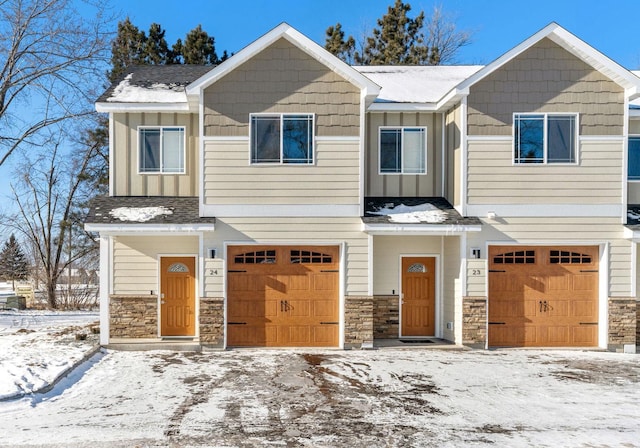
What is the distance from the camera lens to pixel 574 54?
12258 millimetres

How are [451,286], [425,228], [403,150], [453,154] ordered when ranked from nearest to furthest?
[425,228], [453,154], [451,286], [403,150]

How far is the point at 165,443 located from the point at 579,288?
10203 millimetres

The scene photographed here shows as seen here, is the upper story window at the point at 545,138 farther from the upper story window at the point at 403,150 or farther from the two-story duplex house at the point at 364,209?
the upper story window at the point at 403,150

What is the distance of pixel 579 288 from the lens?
12523 millimetres

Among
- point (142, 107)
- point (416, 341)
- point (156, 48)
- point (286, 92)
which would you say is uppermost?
point (156, 48)

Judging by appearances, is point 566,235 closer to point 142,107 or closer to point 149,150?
point 149,150

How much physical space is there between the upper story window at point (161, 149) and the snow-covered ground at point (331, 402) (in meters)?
4.51

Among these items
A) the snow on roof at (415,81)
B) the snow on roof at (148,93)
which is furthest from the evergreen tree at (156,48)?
the snow on roof at (415,81)

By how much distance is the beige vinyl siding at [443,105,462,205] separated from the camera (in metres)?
12.4

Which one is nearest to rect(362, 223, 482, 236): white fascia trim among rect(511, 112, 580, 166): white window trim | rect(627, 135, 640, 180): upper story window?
rect(511, 112, 580, 166): white window trim

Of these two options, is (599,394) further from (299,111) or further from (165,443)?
(299,111)

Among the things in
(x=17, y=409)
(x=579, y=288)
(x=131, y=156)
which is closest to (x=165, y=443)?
(x=17, y=409)

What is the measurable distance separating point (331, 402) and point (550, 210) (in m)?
7.34

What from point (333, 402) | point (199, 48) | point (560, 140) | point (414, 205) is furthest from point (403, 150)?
point (199, 48)
